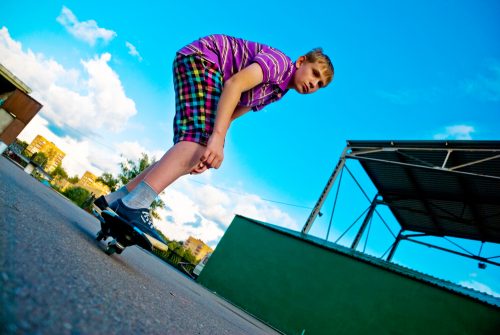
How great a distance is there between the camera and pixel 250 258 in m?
7.98

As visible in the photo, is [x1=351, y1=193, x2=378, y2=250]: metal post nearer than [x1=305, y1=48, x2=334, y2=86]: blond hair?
No

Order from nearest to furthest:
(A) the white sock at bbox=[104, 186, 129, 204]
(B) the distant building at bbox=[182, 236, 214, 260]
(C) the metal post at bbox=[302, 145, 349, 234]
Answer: (A) the white sock at bbox=[104, 186, 129, 204]
(C) the metal post at bbox=[302, 145, 349, 234]
(B) the distant building at bbox=[182, 236, 214, 260]

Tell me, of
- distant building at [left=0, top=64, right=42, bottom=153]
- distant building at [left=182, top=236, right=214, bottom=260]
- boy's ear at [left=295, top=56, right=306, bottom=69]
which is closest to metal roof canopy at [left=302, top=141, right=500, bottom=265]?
boy's ear at [left=295, top=56, right=306, bottom=69]

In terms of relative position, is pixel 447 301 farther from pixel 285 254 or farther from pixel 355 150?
pixel 355 150

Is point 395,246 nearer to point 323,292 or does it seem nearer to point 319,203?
point 319,203

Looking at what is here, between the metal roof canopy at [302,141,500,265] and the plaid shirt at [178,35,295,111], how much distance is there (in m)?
6.30

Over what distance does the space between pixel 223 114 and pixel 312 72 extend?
708 mm

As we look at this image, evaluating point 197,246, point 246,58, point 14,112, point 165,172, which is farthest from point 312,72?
point 197,246

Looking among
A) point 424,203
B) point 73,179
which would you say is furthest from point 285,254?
point 73,179

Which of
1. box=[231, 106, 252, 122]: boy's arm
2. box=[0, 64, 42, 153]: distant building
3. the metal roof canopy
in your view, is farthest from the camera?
the metal roof canopy

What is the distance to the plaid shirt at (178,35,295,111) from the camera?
1541 mm

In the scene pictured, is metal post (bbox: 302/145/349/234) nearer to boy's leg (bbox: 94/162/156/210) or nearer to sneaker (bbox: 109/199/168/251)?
boy's leg (bbox: 94/162/156/210)

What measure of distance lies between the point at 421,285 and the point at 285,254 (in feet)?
9.71

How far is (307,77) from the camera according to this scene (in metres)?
1.77
